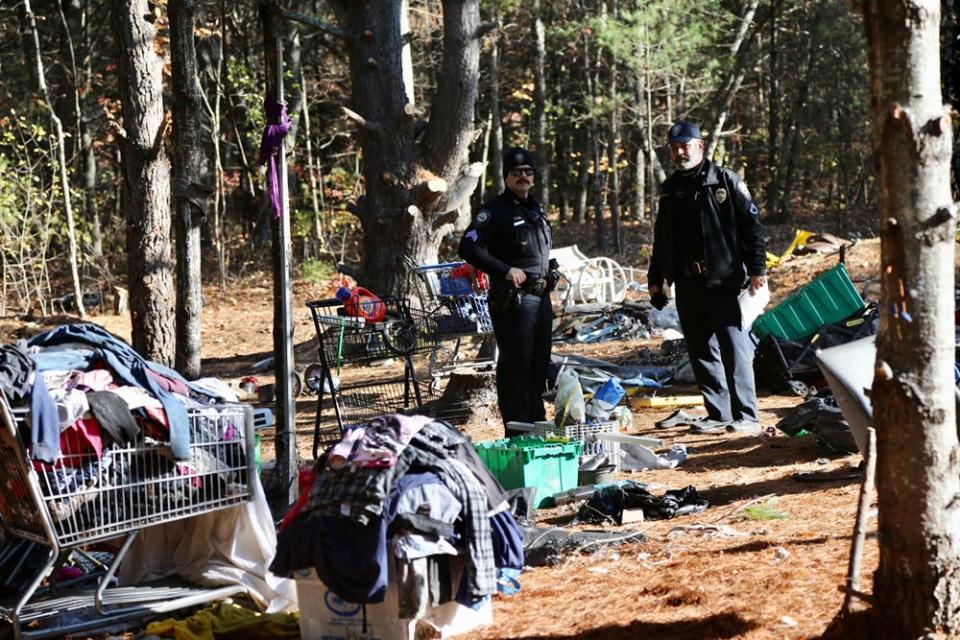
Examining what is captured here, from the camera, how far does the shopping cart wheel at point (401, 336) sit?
9438mm

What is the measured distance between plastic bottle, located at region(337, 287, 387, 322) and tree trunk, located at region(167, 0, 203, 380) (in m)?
1.31

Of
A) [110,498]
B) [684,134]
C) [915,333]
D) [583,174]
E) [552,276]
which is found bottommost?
[110,498]

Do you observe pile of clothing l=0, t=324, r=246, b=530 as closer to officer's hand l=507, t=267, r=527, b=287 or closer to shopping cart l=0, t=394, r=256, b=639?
shopping cart l=0, t=394, r=256, b=639

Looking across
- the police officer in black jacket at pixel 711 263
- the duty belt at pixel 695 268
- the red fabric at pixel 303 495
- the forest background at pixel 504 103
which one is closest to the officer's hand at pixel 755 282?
the police officer in black jacket at pixel 711 263

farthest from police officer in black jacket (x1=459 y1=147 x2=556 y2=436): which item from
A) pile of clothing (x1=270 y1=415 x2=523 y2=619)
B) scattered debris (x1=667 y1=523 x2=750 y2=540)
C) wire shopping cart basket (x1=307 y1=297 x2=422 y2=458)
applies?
pile of clothing (x1=270 y1=415 x2=523 y2=619)

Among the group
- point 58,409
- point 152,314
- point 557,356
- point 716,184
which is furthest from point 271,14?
point 557,356

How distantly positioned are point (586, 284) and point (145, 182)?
10300 millimetres

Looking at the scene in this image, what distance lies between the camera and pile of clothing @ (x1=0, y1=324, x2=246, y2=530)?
205 inches

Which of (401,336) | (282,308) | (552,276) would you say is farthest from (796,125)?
(282,308)

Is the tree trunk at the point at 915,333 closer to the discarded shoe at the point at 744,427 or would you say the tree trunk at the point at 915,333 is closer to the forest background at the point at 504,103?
the discarded shoe at the point at 744,427

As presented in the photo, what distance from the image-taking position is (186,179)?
959 centimetres

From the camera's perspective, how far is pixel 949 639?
12.6 feet

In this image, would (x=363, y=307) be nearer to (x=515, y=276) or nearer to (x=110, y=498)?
(x=515, y=276)

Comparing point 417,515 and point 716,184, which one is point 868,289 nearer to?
point 716,184
